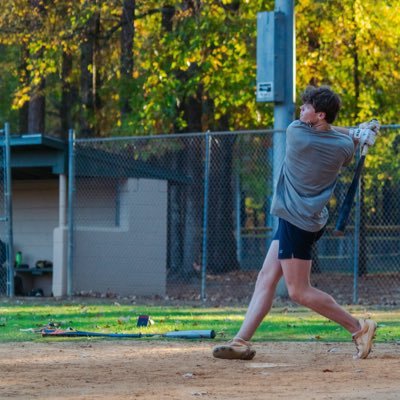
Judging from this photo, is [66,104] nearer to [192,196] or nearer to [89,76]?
[89,76]

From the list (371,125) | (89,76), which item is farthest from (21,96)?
(371,125)

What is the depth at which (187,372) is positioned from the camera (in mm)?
7496

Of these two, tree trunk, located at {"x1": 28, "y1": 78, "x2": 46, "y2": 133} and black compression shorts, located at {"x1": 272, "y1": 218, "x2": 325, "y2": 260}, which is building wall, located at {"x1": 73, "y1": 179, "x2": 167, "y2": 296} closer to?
tree trunk, located at {"x1": 28, "y1": 78, "x2": 46, "y2": 133}

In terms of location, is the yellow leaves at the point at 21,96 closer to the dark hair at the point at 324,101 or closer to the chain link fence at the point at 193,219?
the chain link fence at the point at 193,219

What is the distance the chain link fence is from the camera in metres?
19.0

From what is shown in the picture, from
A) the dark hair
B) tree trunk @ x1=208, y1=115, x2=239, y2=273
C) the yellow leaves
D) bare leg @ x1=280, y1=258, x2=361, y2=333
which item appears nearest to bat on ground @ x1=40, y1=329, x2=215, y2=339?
bare leg @ x1=280, y1=258, x2=361, y2=333

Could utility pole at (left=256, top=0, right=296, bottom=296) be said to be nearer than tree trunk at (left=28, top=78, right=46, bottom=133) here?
Yes

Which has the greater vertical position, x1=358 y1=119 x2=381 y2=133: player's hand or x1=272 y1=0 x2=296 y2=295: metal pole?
x1=272 y1=0 x2=296 y2=295: metal pole

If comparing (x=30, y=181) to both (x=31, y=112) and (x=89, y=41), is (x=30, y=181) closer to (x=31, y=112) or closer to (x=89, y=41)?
(x=89, y=41)

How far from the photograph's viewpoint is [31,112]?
2808 centimetres

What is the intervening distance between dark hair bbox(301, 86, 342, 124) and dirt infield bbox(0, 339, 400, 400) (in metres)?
1.89

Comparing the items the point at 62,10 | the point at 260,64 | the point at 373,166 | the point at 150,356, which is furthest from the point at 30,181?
the point at 150,356

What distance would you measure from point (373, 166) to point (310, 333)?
1275cm

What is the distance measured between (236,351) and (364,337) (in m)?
0.99
